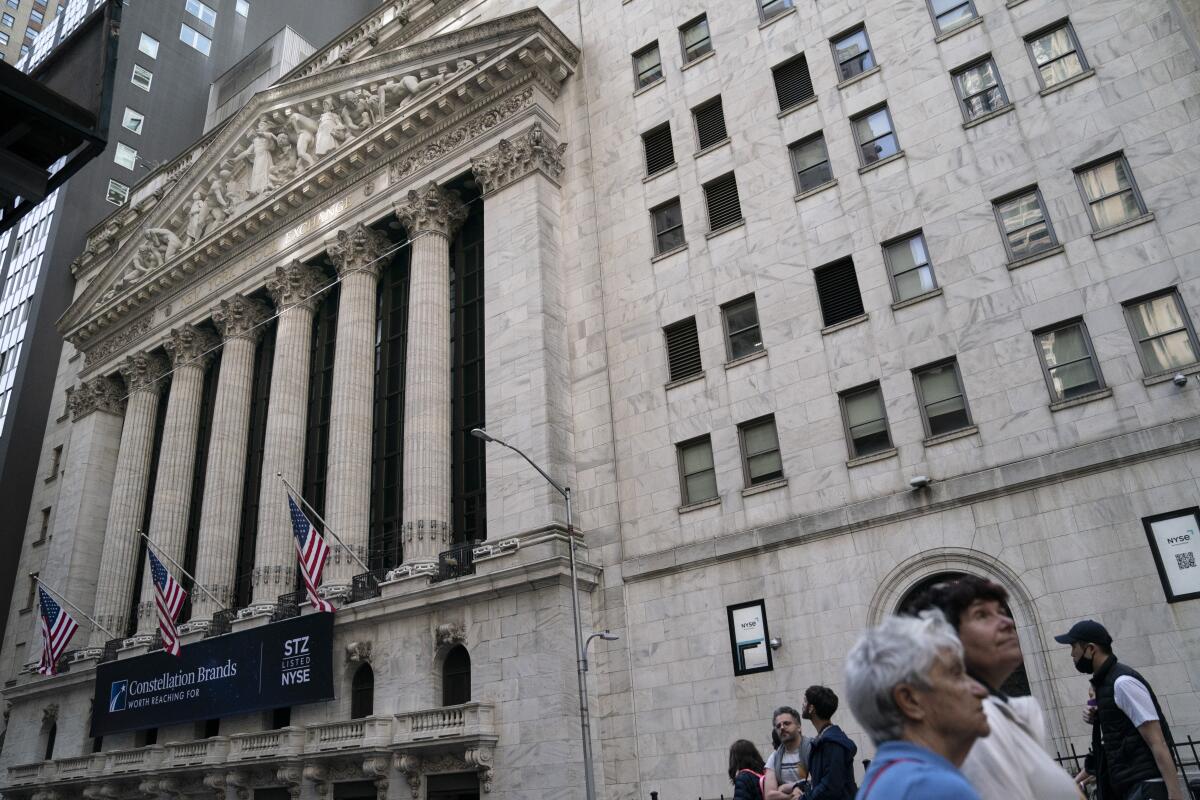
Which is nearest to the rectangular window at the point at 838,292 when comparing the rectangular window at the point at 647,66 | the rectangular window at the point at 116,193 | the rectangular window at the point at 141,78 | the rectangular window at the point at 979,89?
the rectangular window at the point at 979,89

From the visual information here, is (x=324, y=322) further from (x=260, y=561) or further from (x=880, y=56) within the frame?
(x=880, y=56)

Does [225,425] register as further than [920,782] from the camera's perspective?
Yes

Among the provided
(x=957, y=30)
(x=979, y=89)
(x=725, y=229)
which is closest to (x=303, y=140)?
(x=725, y=229)

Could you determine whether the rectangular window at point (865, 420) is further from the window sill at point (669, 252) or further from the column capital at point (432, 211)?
the column capital at point (432, 211)

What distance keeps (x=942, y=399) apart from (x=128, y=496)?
1497 inches

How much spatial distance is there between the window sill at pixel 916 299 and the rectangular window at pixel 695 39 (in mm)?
12479

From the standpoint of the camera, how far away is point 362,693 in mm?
29156

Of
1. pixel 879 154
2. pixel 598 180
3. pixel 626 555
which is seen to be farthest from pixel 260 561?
pixel 879 154

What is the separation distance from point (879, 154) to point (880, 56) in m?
3.19

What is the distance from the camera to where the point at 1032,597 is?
1955cm

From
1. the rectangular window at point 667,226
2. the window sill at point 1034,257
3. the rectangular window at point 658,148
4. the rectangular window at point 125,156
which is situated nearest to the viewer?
the window sill at point 1034,257

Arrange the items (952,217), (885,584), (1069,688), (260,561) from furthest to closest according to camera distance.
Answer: (260,561), (952,217), (885,584), (1069,688)

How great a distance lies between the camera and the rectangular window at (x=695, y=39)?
3066cm

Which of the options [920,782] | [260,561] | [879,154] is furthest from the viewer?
[260,561]
